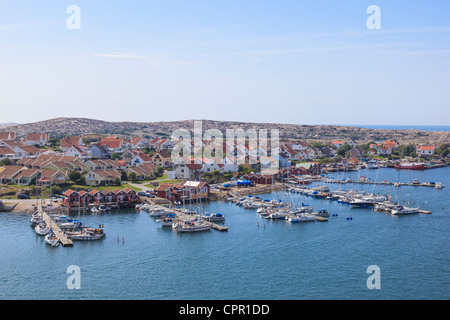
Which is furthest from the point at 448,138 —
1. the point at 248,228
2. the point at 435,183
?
the point at 248,228

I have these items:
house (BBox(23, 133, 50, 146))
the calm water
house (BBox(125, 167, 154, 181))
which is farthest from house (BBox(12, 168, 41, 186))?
house (BBox(23, 133, 50, 146))

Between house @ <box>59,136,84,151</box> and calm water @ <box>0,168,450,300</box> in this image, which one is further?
house @ <box>59,136,84,151</box>

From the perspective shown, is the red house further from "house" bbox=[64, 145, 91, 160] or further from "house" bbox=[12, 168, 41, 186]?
"house" bbox=[64, 145, 91, 160]

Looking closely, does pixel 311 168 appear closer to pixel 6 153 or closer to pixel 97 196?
pixel 97 196

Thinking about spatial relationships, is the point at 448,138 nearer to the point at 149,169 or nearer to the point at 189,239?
the point at 149,169

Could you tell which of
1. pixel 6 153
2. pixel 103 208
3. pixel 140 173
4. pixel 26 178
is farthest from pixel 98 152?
pixel 103 208

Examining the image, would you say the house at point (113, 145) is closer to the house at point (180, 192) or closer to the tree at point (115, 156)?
the tree at point (115, 156)

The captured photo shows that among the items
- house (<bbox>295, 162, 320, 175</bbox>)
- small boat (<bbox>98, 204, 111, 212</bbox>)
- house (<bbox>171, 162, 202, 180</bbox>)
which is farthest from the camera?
house (<bbox>295, 162, 320, 175</bbox>)

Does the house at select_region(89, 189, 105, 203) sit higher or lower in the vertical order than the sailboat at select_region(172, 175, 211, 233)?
higher
